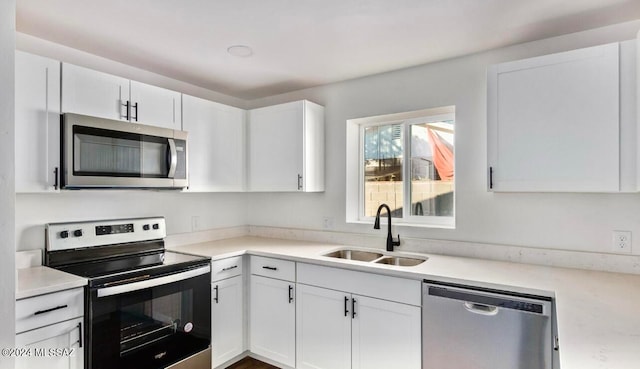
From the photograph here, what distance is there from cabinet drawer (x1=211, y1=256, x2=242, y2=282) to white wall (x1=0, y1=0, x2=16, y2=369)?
118 cm

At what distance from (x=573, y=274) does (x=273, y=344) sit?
1.96 meters

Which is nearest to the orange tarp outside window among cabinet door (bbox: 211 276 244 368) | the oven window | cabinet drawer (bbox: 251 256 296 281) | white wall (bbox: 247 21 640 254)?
white wall (bbox: 247 21 640 254)

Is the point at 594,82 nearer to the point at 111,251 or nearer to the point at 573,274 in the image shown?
the point at 573,274

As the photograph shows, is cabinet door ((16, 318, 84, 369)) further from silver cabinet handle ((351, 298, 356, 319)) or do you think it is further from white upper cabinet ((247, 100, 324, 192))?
white upper cabinet ((247, 100, 324, 192))

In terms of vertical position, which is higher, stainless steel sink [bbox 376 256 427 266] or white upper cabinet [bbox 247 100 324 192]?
white upper cabinet [bbox 247 100 324 192]

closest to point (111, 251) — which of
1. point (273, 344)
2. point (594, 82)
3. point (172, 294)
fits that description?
point (172, 294)

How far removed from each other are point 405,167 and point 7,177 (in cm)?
239

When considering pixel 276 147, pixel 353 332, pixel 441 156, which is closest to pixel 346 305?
pixel 353 332

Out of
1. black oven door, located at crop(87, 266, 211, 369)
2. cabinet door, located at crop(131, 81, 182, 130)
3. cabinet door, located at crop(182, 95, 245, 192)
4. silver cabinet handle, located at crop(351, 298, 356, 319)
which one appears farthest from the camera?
cabinet door, located at crop(182, 95, 245, 192)

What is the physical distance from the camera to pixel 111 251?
92.6 inches

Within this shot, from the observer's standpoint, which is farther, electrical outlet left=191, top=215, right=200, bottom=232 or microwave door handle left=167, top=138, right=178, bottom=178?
electrical outlet left=191, top=215, right=200, bottom=232

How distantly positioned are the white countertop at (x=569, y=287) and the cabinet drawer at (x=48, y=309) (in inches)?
32.6

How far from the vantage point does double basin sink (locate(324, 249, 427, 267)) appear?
2494 millimetres

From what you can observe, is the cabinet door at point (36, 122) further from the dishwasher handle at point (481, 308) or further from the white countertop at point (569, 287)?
the dishwasher handle at point (481, 308)
